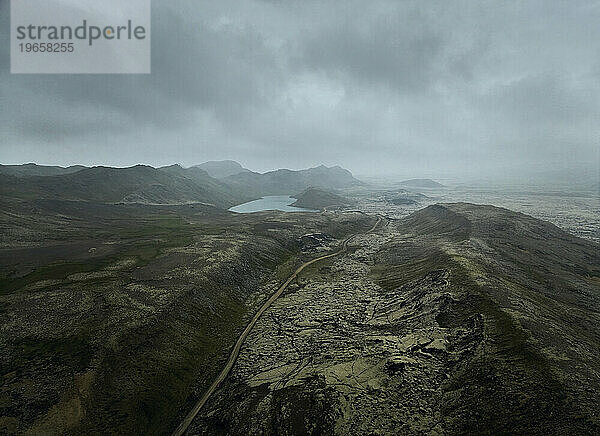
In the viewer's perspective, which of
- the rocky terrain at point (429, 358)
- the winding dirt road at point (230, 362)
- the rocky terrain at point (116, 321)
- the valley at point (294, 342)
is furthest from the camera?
the winding dirt road at point (230, 362)

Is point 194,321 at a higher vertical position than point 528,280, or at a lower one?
lower

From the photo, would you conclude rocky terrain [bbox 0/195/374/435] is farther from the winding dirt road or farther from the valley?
the winding dirt road

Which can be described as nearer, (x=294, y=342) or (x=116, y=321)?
(x=116, y=321)

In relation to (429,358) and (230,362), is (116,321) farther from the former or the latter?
(429,358)

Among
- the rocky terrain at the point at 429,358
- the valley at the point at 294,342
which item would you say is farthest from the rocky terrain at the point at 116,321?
the rocky terrain at the point at 429,358

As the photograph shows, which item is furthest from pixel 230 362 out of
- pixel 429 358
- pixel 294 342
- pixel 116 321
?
pixel 429 358

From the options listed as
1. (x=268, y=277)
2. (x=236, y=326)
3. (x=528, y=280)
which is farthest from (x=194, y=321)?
(x=528, y=280)

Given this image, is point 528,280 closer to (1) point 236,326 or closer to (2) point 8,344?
(1) point 236,326

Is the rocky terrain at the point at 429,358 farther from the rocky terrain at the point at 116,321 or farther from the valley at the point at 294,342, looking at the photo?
the rocky terrain at the point at 116,321

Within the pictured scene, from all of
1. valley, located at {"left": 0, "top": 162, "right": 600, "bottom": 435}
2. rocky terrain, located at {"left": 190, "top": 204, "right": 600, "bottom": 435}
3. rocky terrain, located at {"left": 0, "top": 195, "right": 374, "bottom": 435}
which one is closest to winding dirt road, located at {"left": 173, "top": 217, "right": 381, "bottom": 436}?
valley, located at {"left": 0, "top": 162, "right": 600, "bottom": 435}
